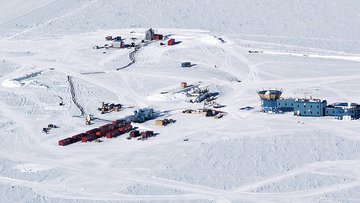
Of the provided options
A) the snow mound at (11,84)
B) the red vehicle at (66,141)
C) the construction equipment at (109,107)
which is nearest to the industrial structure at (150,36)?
the snow mound at (11,84)

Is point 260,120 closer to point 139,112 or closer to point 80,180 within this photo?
point 139,112

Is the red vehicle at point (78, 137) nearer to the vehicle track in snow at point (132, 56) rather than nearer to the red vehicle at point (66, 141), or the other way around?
the red vehicle at point (66, 141)

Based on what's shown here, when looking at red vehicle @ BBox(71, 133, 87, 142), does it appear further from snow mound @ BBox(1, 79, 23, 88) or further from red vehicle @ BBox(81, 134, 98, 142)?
snow mound @ BBox(1, 79, 23, 88)

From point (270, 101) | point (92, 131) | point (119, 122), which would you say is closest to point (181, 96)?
point (270, 101)

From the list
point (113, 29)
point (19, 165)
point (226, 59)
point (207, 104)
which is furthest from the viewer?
point (113, 29)

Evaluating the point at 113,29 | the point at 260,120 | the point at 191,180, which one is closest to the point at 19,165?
the point at 191,180

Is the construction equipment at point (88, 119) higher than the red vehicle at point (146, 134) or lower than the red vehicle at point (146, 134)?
higher

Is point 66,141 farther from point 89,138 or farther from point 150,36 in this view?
point 150,36

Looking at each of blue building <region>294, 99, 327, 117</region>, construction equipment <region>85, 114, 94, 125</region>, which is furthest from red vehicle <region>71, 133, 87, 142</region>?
blue building <region>294, 99, 327, 117</region>
